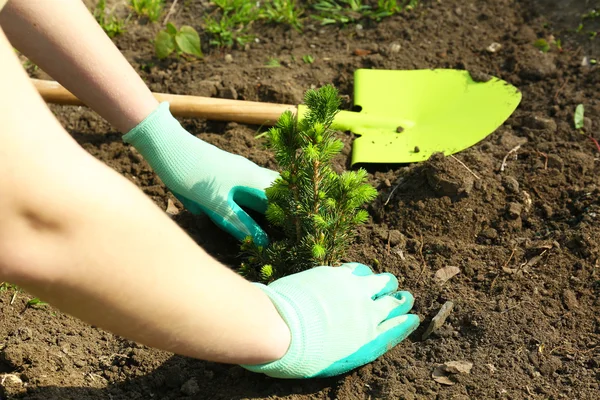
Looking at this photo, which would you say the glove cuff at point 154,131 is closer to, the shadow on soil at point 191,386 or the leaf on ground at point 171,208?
the leaf on ground at point 171,208

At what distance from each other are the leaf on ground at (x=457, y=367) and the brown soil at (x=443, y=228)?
0.8 inches

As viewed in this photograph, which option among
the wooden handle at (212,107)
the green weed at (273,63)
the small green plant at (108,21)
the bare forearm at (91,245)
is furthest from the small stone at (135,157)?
the bare forearm at (91,245)

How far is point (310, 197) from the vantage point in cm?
202

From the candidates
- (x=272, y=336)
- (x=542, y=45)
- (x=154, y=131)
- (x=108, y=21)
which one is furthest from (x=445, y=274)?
(x=108, y=21)

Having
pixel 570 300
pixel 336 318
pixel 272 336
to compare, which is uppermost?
pixel 272 336

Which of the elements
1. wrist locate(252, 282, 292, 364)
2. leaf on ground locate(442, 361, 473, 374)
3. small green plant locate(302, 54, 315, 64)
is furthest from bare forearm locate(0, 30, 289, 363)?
small green plant locate(302, 54, 315, 64)

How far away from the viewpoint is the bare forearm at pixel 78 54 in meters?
2.10

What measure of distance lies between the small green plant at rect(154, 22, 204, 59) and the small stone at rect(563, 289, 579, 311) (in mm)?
2006

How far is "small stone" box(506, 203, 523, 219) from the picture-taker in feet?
7.92

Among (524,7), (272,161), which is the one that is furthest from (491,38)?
(272,161)

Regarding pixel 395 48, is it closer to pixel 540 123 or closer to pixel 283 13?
pixel 283 13

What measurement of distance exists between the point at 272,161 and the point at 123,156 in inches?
25.1

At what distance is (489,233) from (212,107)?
1244 millimetres

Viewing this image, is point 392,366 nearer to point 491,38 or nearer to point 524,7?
point 491,38
